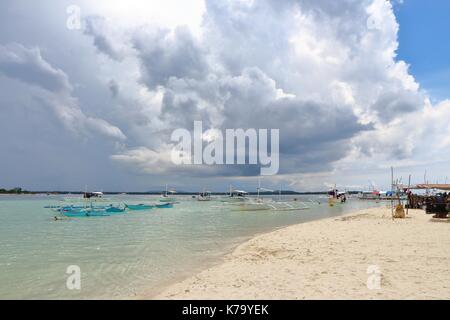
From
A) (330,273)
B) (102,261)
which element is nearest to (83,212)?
(102,261)

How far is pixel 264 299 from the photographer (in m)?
8.98

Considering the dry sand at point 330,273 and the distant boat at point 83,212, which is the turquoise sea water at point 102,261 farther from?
the distant boat at point 83,212

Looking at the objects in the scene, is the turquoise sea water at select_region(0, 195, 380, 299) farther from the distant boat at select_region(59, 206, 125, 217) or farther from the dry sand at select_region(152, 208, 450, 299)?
the distant boat at select_region(59, 206, 125, 217)

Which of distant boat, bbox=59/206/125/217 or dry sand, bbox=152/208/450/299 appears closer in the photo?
dry sand, bbox=152/208/450/299

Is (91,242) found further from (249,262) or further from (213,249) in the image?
(249,262)

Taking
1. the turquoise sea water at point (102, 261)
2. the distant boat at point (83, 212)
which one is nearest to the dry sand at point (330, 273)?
the turquoise sea water at point (102, 261)

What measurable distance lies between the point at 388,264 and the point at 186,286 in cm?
729

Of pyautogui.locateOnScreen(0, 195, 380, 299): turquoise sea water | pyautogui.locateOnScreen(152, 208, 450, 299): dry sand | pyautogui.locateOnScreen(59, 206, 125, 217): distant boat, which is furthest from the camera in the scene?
pyautogui.locateOnScreen(59, 206, 125, 217): distant boat

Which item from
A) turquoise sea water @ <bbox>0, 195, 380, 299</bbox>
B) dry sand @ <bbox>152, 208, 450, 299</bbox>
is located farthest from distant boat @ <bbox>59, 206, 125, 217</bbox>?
dry sand @ <bbox>152, 208, 450, 299</bbox>

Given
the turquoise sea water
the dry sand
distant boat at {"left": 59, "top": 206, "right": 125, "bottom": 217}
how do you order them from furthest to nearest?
distant boat at {"left": 59, "top": 206, "right": 125, "bottom": 217} < the turquoise sea water < the dry sand

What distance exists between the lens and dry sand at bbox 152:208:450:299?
9.33m

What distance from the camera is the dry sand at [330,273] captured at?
9328 millimetres
